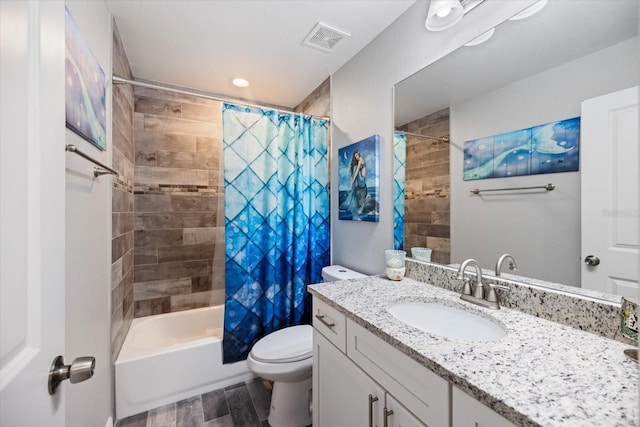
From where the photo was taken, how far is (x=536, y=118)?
1.02 meters

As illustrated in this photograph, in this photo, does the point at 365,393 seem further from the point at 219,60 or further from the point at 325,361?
the point at 219,60

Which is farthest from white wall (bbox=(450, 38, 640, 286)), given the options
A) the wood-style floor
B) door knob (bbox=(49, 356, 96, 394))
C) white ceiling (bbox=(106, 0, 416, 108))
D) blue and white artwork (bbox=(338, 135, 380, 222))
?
the wood-style floor

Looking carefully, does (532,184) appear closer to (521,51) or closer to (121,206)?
(521,51)

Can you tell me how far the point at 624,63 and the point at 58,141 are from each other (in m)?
1.55

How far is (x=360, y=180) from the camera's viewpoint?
190 cm

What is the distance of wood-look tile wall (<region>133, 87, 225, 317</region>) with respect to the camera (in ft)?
7.62

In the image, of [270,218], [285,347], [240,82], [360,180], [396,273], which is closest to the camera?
[396,273]

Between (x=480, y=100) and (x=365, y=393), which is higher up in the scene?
(x=480, y=100)

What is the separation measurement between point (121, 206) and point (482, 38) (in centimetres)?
231

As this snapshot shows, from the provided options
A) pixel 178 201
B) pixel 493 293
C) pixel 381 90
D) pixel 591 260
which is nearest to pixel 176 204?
pixel 178 201

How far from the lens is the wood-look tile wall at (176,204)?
2322 millimetres

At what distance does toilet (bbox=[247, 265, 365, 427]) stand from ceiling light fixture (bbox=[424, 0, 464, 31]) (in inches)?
73.5

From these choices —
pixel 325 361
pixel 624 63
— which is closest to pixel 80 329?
pixel 325 361

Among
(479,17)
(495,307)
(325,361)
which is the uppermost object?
(479,17)
